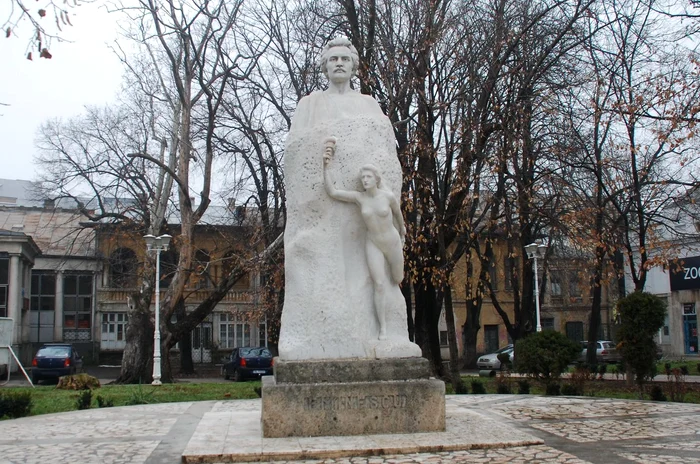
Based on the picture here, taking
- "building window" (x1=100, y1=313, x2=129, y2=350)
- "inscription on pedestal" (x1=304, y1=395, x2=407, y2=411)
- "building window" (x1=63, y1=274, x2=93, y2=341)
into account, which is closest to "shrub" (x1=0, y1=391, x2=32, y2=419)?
"inscription on pedestal" (x1=304, y1=395, x2=407, y2=411)

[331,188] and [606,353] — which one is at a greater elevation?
[331,188]

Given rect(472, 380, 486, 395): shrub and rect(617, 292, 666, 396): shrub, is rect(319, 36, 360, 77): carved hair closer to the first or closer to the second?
rect(472, 380, 486, 395): shrub

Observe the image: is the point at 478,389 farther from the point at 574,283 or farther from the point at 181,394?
the point at 574,283

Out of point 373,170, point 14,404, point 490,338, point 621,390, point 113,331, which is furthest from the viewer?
point 490,338

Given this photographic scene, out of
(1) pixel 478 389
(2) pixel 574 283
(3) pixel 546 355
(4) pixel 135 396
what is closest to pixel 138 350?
(4) pixel 135 396

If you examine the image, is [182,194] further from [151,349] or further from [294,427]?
[294,427]

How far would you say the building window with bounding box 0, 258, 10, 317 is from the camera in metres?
33.7

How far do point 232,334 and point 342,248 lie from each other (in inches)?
1381

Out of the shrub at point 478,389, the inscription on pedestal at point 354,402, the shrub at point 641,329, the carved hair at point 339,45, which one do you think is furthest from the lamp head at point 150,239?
the inscription on pedestal at point 354,402

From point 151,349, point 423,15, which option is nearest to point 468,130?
point 423,15

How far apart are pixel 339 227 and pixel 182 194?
14.8m

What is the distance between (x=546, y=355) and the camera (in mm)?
14688

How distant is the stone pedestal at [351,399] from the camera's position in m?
7.20

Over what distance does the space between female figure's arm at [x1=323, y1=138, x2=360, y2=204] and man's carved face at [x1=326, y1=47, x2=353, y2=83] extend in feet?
3.14
